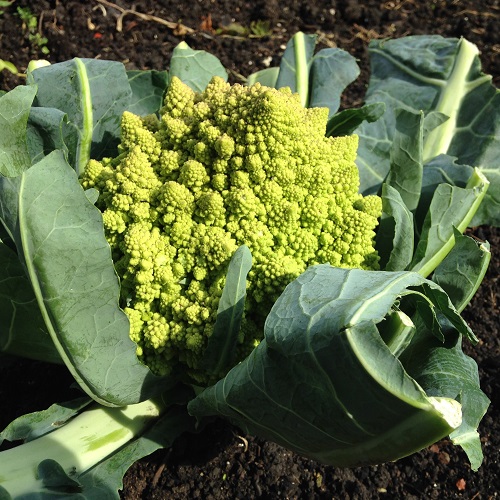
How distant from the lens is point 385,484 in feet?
7.53

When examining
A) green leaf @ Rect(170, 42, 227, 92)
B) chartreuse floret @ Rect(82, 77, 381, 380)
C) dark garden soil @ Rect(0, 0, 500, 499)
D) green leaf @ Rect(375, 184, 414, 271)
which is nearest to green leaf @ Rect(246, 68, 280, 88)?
green leaf @ Rect(170, 42, 227, 92)

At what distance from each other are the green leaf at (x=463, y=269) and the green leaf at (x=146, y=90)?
4.22 ft

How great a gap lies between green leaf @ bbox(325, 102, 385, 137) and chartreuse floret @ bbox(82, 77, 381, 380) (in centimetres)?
29

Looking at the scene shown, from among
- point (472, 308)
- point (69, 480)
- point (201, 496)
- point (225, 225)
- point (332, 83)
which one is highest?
point (332, 83)

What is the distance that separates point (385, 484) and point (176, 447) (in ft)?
2.65

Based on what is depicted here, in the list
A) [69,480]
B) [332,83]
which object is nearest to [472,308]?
[332,83]

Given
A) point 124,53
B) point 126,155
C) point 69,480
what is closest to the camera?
point 69,480

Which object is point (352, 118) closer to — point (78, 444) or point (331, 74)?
point (331, 74)

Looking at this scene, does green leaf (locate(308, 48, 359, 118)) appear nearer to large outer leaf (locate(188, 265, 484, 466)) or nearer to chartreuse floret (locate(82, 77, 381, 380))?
chartreuse floret (locate(82, 77, 381, 380))

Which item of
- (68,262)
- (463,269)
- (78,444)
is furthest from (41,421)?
(463,269)

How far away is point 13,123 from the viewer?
6.03 ft

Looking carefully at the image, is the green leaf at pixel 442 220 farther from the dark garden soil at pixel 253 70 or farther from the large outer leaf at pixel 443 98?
the dark garden soil at pixel 253 70

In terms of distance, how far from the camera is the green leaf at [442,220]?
6.75 feet

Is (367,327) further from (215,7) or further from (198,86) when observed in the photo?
(215,7)
